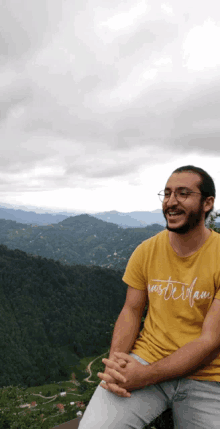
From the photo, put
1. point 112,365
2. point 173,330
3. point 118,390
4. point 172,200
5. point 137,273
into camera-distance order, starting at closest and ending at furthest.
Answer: point 118,390 → point 112,365 → point 173,330 → point 172,200 → point 137,273

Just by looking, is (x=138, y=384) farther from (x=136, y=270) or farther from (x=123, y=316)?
(x=136, y=270)

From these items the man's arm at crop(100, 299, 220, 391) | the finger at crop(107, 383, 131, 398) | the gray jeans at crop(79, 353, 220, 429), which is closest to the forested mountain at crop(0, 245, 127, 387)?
the gray jeans at crop(79, 353, 220, 429)

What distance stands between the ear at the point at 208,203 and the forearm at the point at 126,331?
1468 millimetres

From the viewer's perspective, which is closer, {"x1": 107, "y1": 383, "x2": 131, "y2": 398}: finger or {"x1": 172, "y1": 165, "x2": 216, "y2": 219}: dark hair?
{"x1": 107, "y1": 383, "x2": 131, "y2": 398}: finger

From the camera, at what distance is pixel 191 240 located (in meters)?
2.89

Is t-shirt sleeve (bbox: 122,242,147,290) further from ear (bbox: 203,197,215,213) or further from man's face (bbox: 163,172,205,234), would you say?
ear (bbox: 203,197,215,213)

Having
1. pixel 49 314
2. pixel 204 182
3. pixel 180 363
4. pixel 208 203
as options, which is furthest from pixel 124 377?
pixel 49 314

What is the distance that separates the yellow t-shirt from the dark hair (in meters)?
0.47

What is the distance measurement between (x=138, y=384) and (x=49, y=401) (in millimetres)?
81857

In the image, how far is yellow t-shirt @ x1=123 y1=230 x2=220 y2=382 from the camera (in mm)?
2664

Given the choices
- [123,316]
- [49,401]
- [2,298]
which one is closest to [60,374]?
[49,401]

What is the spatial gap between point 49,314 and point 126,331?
418 feet

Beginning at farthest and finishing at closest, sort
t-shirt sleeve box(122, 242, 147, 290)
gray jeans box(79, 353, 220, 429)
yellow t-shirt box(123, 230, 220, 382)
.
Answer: t-shirt sleeve box(122, 242, 147, 290) → yellow t-shirt box(123, 230, 220, 382) → gray jeans box(79, 353, 220, 429)

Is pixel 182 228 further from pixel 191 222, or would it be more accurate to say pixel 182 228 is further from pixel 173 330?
pixel 173 330
